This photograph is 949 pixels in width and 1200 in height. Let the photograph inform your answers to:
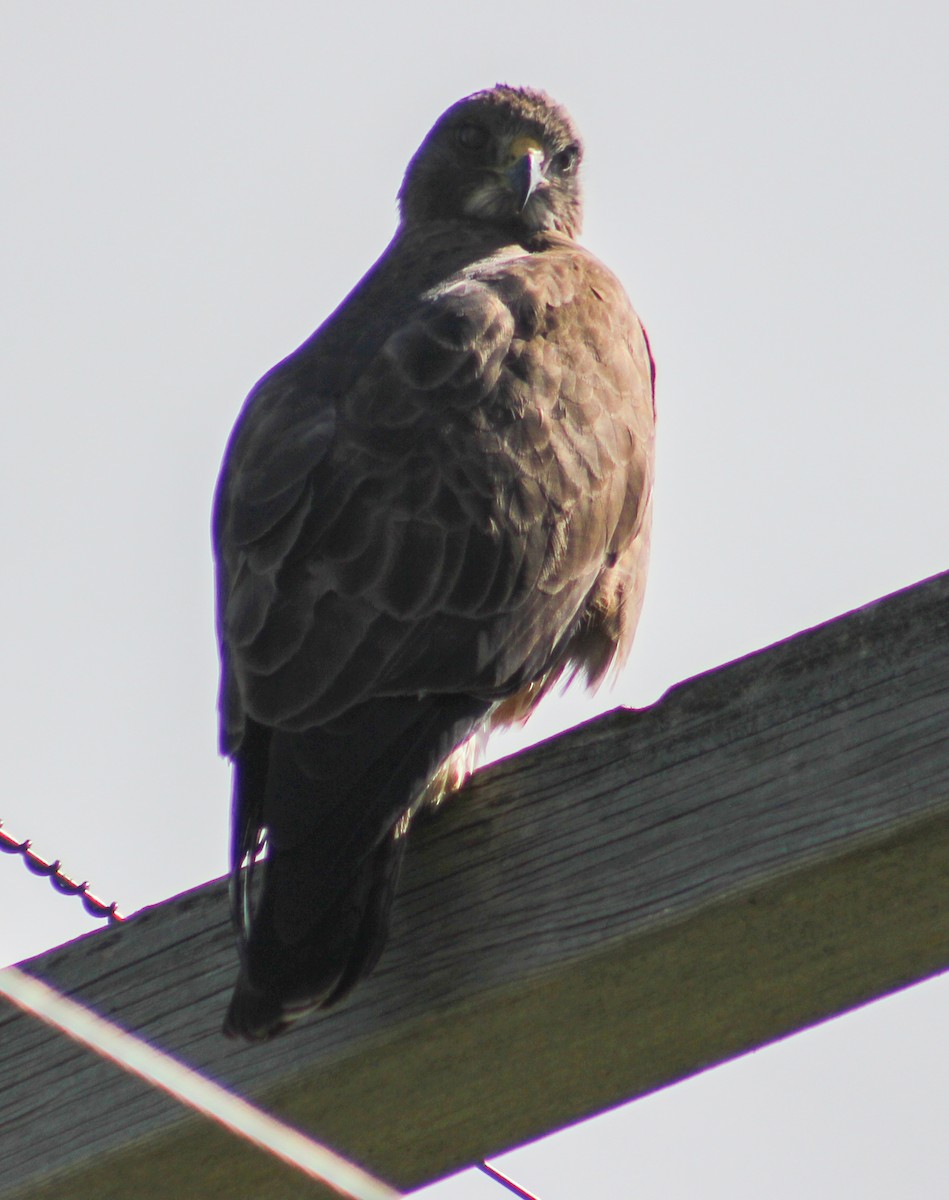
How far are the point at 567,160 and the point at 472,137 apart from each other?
30 centimetres

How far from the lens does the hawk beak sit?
5117 mm

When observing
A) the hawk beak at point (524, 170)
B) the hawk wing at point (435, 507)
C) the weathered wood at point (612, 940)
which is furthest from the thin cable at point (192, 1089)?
the hawk beak at point (524, 170)

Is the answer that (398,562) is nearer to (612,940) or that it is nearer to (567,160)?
(612,940)

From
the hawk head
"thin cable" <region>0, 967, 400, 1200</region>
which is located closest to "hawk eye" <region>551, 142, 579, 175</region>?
the hawk head

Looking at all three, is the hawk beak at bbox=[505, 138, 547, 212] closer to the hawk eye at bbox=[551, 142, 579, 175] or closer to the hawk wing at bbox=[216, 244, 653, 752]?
the hawk eye at bbox=[551, 142, 579, 175]

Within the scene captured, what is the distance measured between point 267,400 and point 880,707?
78.1 inches

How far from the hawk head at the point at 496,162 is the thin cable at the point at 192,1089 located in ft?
11.0

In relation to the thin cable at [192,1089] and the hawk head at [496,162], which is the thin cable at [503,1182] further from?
the hawk head at [496,162]

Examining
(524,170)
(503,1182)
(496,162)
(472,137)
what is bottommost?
(503,1182)

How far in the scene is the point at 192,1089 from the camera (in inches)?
83.3

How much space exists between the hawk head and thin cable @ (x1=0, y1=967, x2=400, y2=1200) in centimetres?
334

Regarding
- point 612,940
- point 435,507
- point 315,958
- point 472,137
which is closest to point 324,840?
point 315,958

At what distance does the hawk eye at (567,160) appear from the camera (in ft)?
18.0

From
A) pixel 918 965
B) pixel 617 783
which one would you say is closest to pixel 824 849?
pixel 918 965
